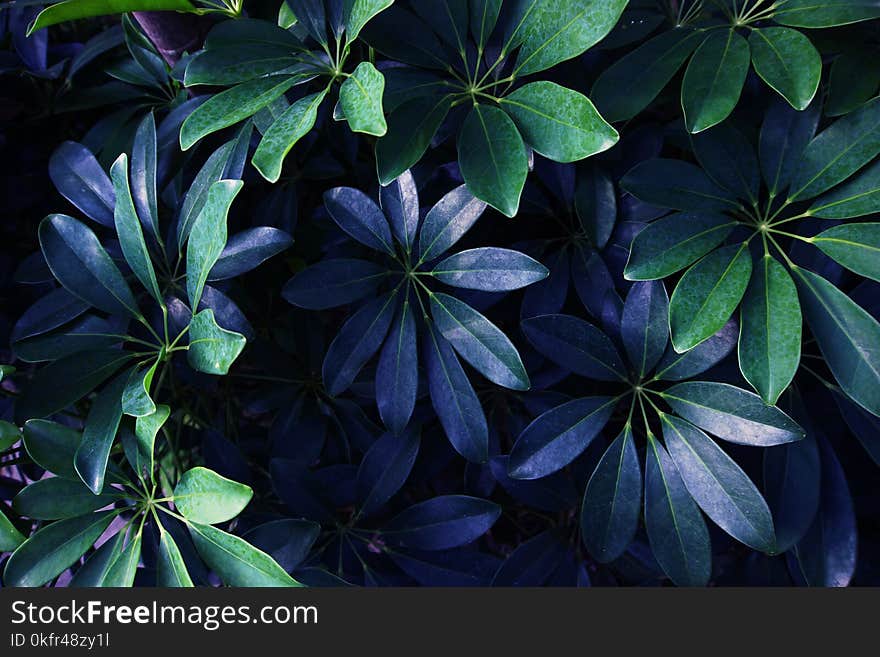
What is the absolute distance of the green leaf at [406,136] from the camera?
2.24 ft

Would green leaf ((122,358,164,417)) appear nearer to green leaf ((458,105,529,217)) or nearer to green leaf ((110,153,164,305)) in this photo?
green leaf ((110,153,164,305))

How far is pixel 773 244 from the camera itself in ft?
2.56

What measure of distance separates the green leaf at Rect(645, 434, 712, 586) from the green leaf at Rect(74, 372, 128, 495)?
0.59 m

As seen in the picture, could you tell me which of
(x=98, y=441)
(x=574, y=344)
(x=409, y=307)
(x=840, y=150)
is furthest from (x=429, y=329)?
(x=840, y=150)

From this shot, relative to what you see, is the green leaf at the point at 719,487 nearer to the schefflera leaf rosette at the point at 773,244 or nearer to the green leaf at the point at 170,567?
the schefflera leaf rosette at the point at 773,244

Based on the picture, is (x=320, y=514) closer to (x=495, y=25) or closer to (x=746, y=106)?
(x=495, y=25)

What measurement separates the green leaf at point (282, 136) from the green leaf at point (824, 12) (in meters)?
0.48

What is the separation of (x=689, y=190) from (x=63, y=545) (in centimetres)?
79

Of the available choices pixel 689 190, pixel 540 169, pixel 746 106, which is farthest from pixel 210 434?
pixel 746 106

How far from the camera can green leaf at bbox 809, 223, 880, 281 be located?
69 centimetres

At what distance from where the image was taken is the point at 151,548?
0.94 metres

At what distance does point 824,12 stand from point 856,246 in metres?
0.23

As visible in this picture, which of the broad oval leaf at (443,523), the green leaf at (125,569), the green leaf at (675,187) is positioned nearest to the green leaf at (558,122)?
the green leaf at (675,187)

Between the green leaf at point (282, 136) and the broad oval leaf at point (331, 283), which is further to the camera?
the broad oval leaf at point (331, 283)
